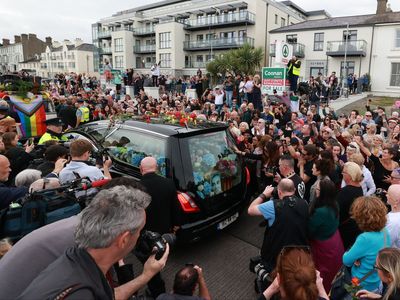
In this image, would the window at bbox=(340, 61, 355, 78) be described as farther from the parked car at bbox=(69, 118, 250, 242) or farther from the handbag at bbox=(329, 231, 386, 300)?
the handbag at bbox=(329, 231, 386, 300)

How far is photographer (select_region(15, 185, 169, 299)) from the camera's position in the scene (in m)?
1.34

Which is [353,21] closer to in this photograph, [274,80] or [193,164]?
[274,80]

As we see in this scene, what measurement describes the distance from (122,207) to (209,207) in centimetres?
278

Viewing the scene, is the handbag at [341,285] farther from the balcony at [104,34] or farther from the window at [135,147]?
the balcony at [104,34]

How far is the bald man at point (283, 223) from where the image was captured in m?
3.14

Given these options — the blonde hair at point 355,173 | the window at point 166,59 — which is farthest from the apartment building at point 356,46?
the blonde hair at point 355,173

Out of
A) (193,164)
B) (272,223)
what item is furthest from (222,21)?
(272,223)

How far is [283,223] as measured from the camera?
3.15 meters

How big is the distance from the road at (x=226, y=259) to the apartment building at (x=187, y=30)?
3799 centimetres

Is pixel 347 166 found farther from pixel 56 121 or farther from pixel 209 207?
pixel 56 121

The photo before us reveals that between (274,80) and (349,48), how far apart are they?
903 inches

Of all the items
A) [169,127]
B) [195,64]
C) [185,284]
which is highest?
[195,64]

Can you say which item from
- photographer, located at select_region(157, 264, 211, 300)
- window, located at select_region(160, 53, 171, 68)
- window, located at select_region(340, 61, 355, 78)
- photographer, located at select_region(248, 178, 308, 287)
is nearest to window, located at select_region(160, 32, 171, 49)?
window, located at select_region(160, 53, 171, 68)

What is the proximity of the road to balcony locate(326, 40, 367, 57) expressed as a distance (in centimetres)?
3133
